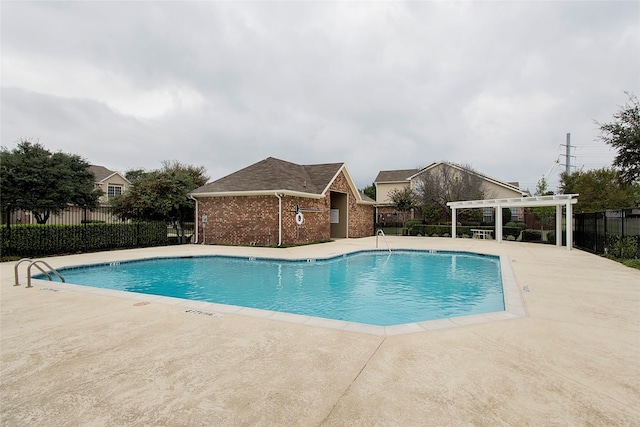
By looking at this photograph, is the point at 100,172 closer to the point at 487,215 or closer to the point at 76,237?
the point at 76,237

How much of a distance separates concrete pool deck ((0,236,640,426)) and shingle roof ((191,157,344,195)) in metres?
12.2

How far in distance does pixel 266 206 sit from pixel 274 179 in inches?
67.3

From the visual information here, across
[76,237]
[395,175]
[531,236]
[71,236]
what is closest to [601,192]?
[531,236]

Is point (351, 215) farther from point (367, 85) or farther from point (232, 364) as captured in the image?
point (232, 364)

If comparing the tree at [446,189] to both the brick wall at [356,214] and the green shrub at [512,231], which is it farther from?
the brick wall at [356,214]

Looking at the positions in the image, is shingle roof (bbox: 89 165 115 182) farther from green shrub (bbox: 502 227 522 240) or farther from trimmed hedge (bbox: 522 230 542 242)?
trimmed hedge (bbox: 522 230 542 242)

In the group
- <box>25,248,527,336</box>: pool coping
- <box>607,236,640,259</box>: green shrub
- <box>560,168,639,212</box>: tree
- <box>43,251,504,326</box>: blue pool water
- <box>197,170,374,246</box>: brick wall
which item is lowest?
<box>43,251,504,326</box>: blue pool water

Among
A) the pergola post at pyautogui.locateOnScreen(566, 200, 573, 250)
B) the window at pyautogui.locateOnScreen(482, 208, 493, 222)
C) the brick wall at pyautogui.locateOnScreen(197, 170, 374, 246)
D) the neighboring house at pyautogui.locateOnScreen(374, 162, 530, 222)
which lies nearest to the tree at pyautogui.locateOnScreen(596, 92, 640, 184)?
the pergola post at pyautogui.locateOnScreen(566, 200, 573, 250)

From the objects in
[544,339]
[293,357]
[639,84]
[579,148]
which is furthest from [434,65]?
[579,148]

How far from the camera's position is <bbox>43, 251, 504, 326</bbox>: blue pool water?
6.76m

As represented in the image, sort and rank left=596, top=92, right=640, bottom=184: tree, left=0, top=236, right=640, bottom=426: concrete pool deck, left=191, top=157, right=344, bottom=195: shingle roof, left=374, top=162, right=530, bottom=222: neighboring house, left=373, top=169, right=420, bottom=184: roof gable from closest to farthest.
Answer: left=0, top=236, right=640, bottom=426: concrete pool deck → left=596, top=92, right=640, bottom=184: tree → left=191, top=157, right=344, bottom=195: shingle roof → left=374, top=162, right=530, bottom=222: neighboring house → left=373, top=169, right=420, bottom=184: roof gable

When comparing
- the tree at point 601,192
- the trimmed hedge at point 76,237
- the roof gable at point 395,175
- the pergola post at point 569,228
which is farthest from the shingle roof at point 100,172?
the tree at point 601,192

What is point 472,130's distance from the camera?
20.9 metres

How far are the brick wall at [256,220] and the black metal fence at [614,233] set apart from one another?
1322 cm
